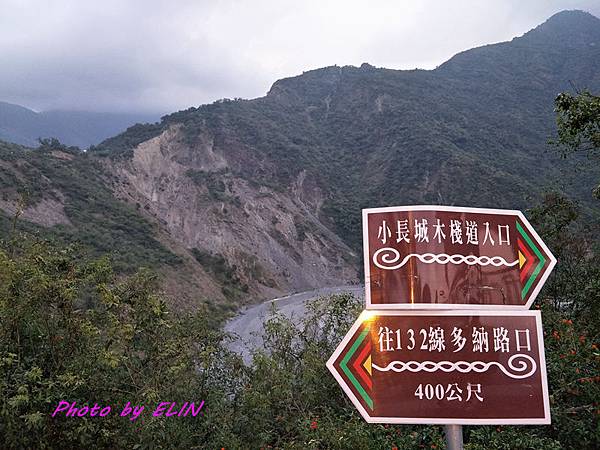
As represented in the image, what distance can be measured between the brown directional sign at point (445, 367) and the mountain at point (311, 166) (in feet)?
74.6

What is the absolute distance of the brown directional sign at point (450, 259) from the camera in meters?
2.08

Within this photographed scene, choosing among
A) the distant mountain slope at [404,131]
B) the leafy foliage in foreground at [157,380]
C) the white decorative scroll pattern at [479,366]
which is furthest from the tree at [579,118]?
the distant mountain slope at [404,131]

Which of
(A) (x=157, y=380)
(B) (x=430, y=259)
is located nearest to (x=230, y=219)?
(A) (x=157, y=380)

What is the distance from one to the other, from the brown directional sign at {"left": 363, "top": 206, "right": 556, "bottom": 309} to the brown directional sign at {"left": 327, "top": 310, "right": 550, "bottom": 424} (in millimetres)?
73

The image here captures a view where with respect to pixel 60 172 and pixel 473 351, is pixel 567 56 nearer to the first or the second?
pixel 60 172

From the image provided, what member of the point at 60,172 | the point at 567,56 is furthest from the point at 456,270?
the point at 567,56

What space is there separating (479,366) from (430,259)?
0.51 m

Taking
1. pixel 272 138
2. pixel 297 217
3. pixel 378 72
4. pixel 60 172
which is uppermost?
pixel 378 72

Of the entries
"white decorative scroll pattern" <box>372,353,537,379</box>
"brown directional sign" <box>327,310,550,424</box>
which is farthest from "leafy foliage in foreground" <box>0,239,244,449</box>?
"white decorative scroll pattern" <box>372,353,537,379</box>

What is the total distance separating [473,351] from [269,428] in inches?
114

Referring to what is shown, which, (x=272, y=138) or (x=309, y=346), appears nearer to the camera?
(x=309, y=346)

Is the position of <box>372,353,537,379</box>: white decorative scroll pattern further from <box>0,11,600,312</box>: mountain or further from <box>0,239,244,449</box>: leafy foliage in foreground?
<box>0,11,600,312</box>: mountain

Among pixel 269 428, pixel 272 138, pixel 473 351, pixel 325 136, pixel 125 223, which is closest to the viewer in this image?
pixel 473 351

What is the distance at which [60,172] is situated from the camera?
36188 millimetres
